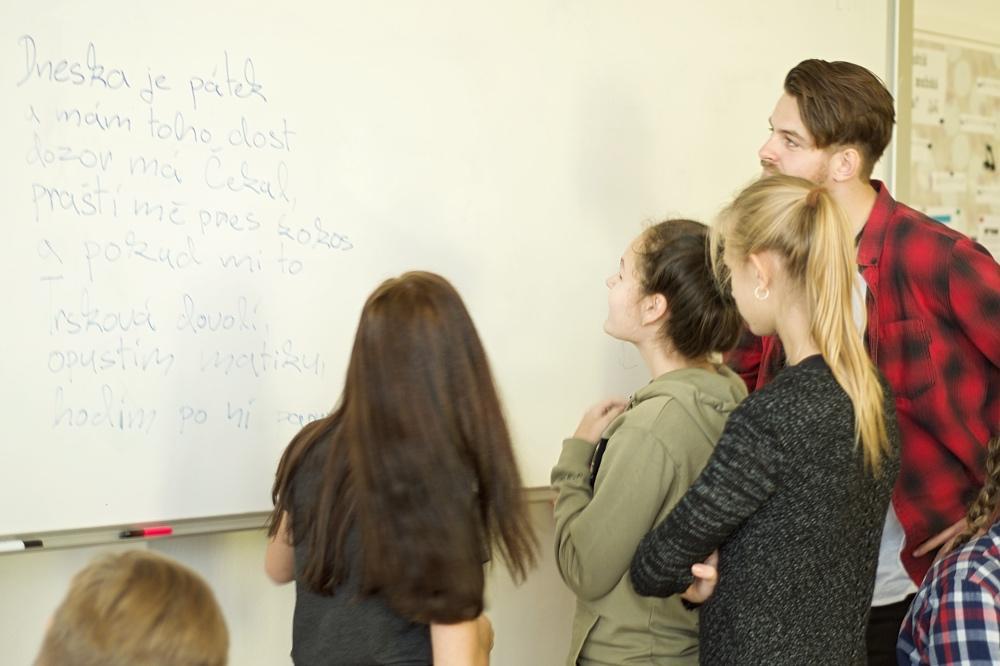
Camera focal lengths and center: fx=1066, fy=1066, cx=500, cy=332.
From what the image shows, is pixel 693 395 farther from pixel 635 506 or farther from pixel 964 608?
pixel 964 608

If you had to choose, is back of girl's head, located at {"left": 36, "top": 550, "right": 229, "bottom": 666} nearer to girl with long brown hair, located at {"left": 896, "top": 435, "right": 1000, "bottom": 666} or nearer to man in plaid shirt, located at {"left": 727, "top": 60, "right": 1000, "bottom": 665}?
girl with long brown hair, located at {"left": 896, "top": 435, "right": 1000, "bottom": 666}

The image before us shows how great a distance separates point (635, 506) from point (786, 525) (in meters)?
0.24

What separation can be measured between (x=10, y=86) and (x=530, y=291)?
41.7 inches

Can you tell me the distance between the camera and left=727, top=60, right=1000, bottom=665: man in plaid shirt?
6.16 ft

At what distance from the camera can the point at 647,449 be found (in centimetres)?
158

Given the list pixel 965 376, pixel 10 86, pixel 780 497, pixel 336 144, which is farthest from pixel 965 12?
pixel 10 86

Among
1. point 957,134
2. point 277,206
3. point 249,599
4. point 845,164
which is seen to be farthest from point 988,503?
point 957,134

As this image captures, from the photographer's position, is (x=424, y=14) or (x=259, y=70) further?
(x=424, y=14)

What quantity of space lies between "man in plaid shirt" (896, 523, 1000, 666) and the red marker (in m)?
1.25

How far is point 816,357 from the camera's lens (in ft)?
4.65

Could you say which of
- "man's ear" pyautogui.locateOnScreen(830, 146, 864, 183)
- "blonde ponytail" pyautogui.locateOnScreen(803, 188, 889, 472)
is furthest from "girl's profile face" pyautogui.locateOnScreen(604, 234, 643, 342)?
"man's ear" pyautogui.locateOnScreen(830, 146, 864, 183)

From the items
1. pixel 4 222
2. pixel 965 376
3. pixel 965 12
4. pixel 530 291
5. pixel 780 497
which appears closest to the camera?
pixel 780 497

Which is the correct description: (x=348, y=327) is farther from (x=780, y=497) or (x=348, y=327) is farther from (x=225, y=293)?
(x=780, y=497)

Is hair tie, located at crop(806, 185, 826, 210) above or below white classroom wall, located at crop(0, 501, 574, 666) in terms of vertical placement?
above
